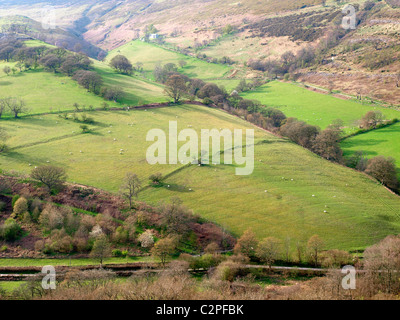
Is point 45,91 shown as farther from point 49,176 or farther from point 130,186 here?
point 130,186

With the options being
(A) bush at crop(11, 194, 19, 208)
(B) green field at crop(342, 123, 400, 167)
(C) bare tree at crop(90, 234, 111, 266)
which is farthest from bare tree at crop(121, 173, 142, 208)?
(B) green field at crop(342, 123, 400, 167)

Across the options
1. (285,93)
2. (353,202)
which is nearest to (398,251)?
(353,202)

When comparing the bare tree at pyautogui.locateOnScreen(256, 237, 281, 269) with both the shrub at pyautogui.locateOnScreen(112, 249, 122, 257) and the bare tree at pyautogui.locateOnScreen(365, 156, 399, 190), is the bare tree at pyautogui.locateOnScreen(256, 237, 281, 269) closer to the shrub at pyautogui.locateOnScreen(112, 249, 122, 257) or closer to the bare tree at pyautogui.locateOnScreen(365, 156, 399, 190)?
the shrub at pyautogui.locateOnScreen(112, 249, 122, 257)

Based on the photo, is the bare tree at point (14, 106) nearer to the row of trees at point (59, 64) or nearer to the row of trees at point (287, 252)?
the row of trees at point (59, 64)

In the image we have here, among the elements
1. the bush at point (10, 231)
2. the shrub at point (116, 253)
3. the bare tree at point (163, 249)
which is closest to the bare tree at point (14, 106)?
the bush at point (10, 231)

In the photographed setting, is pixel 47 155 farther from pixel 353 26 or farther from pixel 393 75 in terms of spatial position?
pixel 353 26

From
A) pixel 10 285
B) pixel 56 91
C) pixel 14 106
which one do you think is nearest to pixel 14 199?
pixel 10 285

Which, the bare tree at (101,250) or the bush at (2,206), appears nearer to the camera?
the bare tree at (101,250)
